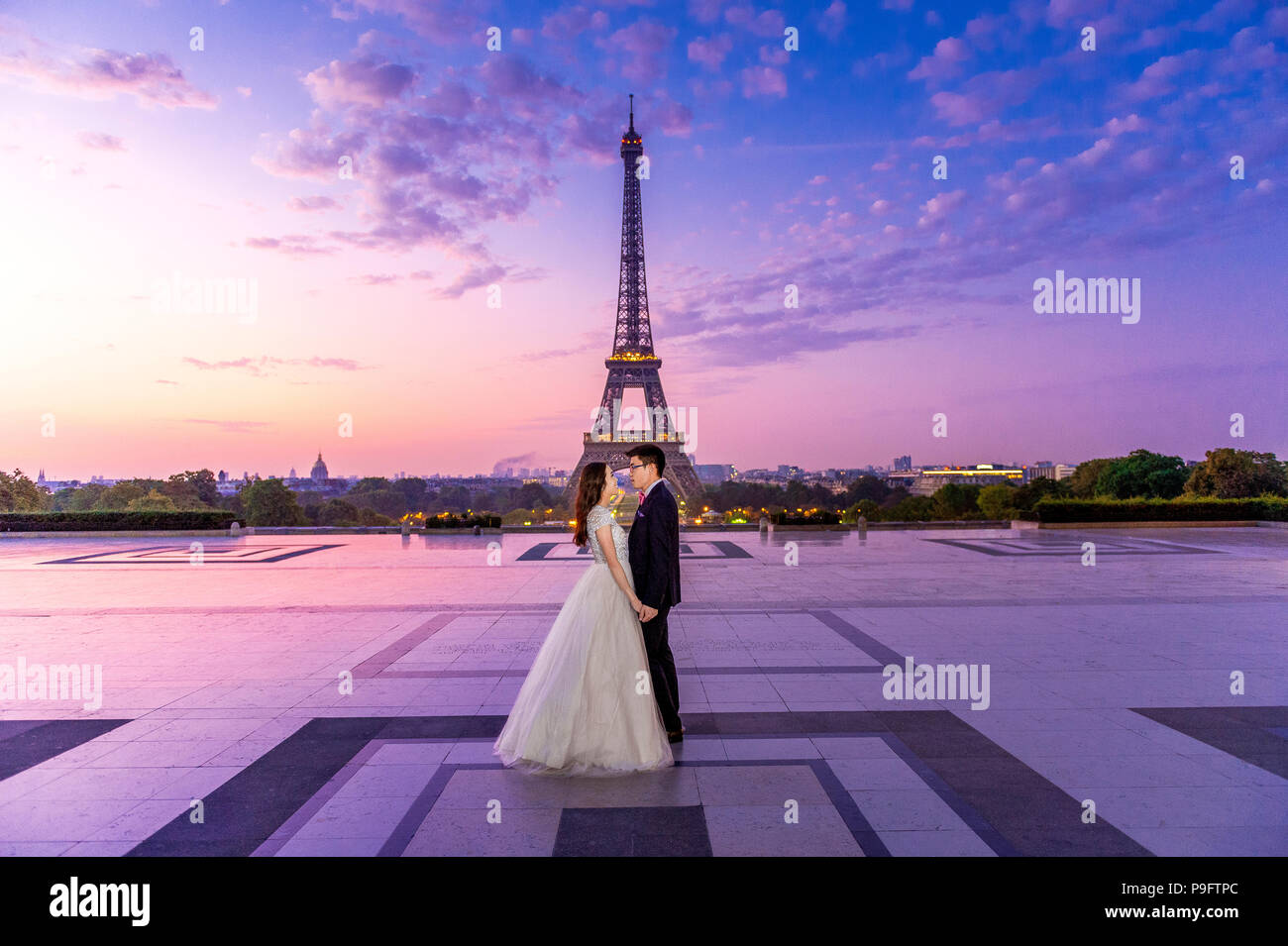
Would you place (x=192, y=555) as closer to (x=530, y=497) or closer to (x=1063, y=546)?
(x=1063, y=546)

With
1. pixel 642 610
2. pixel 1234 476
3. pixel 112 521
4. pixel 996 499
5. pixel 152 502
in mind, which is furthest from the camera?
pixel 996 499

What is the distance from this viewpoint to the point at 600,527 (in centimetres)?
498

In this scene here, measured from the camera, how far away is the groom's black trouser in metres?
5.25

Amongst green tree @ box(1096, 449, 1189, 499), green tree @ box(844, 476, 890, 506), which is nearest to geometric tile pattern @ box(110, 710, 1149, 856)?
green tree @ box(1096, 449, 1189, 499)

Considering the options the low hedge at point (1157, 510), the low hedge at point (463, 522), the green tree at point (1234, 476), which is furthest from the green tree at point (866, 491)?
the low hedge at point (463, 522)

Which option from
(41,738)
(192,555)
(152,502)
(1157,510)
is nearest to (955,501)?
(1157,510)

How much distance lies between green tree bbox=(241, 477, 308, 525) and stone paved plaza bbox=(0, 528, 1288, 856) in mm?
35385

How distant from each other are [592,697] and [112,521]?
26.2 metres

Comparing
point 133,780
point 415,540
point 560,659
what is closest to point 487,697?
point 560,659

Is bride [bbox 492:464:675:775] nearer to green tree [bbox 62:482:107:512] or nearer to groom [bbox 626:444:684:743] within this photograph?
groom [bbox 626:444:684:743]

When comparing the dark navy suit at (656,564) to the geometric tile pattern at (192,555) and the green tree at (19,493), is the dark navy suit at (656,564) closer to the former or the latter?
the geometric tile pattern at (192,555)

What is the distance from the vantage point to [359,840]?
13.0ft

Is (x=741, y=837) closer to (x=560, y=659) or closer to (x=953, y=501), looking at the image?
(x=560, y=659)

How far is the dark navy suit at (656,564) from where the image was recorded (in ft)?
16.8
